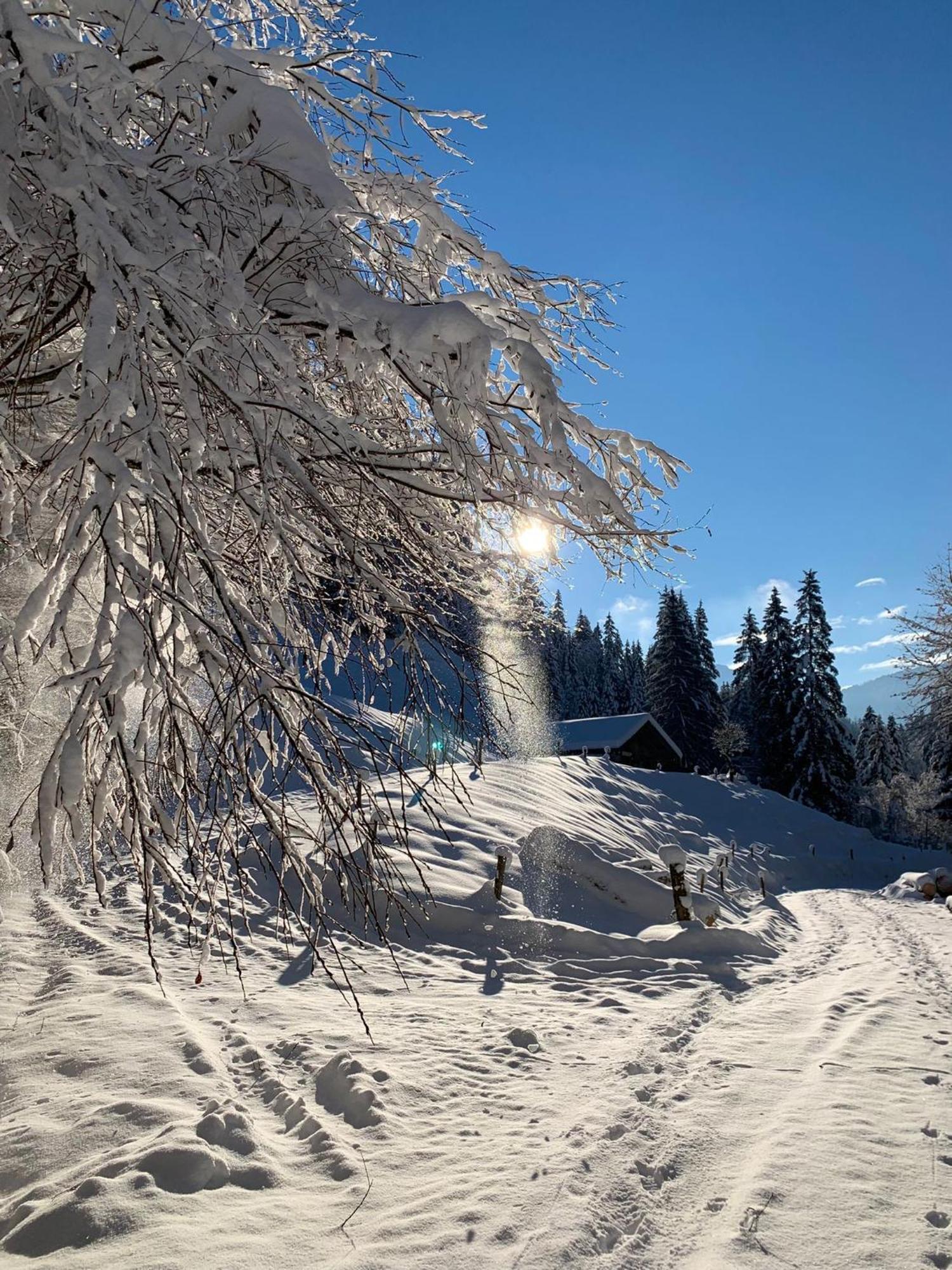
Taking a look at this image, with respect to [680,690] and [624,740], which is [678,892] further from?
[680,690]

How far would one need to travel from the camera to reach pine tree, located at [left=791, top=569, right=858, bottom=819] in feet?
145

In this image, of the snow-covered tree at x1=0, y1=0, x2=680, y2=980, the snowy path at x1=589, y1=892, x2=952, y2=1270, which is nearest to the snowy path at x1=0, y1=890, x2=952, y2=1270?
the snowy path at x1=589, y1=892, x2=952, y2=1270

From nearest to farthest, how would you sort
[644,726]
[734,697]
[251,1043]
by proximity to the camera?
Result: [251,1043]
[644,726]
[734,697]

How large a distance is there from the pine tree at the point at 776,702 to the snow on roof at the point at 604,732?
7.54 m

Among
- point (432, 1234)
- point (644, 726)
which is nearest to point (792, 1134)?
point (432, 1234)

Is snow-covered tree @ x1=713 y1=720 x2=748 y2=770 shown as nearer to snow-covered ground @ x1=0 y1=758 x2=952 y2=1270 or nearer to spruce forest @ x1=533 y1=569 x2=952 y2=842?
spruce forest @ x1=533 y1=569 x2=952 y2=842

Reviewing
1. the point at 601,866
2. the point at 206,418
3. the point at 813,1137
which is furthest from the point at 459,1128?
the point at 601,866

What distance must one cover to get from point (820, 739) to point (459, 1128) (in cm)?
4578

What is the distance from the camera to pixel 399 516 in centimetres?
326

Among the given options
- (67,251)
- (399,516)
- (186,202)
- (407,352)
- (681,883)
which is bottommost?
(681,883)

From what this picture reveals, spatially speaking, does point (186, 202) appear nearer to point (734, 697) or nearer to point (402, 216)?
point (402, 216)

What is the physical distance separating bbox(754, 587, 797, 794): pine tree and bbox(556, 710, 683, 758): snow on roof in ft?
24.7

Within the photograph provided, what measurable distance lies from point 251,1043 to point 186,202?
18.7 feet

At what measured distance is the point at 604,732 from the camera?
41.4m
